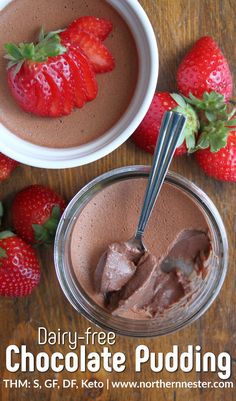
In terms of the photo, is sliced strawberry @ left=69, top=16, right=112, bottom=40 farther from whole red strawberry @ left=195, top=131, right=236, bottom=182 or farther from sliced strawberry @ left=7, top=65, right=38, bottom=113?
whole red strawberry @ left=195, top=131, right=236, bottom=182

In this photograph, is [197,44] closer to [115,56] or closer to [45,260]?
[115,56]

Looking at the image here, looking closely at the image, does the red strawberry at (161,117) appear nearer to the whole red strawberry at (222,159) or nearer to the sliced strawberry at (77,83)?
the whole red strawberry at (222,159)

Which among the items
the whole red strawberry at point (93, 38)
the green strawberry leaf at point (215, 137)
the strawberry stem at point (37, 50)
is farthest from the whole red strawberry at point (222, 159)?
the strawberry stem at point (37, 50)

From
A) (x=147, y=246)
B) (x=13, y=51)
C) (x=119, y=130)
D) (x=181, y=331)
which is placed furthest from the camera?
(x=181, y=331)


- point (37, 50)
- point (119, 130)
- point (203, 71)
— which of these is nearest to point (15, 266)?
point (119, 130)

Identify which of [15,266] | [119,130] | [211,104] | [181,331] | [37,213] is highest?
[211,104]

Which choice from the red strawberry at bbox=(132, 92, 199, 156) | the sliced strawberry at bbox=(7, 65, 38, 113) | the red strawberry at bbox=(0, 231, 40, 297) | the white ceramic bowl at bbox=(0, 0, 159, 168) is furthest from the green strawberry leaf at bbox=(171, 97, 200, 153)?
the red strawberry at bbox=(0, 231, 40, 297)

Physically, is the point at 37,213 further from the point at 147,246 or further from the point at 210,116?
the point at 210,116
